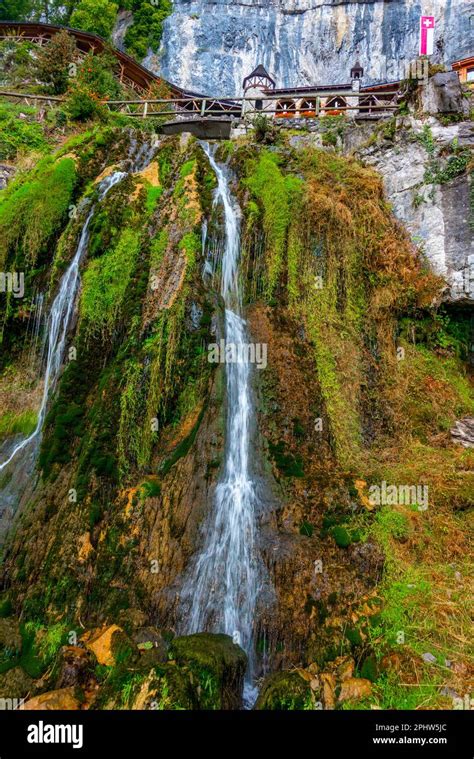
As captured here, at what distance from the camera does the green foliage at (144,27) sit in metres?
34.6

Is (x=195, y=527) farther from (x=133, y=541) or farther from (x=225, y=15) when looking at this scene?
(x=225, y=15)

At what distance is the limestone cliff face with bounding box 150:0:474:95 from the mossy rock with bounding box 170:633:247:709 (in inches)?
1618

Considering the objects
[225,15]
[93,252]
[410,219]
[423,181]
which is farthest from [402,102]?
[225,15]

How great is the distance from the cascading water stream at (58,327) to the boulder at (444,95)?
8985 millimetres

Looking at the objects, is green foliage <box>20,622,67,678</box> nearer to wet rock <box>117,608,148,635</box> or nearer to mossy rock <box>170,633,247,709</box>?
wet rock <box>117,608,148,635</box>

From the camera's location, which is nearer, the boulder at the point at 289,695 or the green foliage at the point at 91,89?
the boulder at the point at 289,695

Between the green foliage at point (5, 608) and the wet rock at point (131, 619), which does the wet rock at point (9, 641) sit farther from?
the wet rock at point (131, 619)

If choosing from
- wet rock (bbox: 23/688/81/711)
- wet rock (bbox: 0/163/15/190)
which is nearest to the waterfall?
wet rock (bbox: 23/688/81/711)

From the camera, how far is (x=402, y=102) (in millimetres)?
11969

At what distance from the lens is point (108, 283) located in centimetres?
891

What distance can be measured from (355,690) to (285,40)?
46849 millimetres

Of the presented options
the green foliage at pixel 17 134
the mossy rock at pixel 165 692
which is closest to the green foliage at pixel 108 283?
the mossy rock at pixel 165 692

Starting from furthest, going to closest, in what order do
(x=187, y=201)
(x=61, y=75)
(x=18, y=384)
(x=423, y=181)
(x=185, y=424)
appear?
(x=61, y=75), (x=423, y=181), (x=187, y=201), (x=18, y=384), (x=185, y=424)
